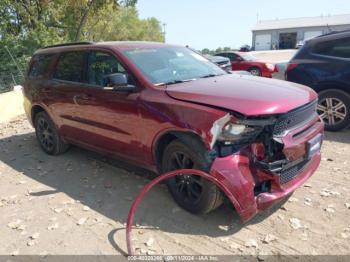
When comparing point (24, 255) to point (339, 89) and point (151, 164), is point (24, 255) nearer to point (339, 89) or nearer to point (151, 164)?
point (151, 164)

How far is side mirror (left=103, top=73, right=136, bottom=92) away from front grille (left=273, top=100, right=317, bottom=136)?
1.73 meters

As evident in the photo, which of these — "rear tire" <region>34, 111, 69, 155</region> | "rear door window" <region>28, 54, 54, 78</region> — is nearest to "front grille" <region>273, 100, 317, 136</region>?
"rear tire" <region>34, 111, 69, 155</region>

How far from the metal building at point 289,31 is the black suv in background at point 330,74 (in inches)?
2155

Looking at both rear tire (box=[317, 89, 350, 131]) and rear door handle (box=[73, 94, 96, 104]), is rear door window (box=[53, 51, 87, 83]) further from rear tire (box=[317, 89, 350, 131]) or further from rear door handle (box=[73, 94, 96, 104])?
rear tire (box=[317, 89, 350, 131])

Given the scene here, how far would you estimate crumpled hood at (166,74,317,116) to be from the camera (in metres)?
3.37

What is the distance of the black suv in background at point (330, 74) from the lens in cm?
638

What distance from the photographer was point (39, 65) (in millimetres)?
6254

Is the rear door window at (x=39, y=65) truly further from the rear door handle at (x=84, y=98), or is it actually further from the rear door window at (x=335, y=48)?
the rear door window at (x=335, y=48)

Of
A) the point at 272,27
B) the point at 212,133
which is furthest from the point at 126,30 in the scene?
the point at 212,133

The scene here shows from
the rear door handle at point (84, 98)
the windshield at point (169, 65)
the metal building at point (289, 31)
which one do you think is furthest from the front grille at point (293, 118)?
the metal building at point (289, 31)

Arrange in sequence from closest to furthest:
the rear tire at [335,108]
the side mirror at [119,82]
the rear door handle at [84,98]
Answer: the side mirror at [119,82] < the rear door handle at [84,98] < the rear tire at [335,108]

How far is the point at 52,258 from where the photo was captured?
11.0 feet

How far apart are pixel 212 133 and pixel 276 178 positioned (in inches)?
29.3

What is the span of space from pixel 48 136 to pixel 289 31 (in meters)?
62.6
